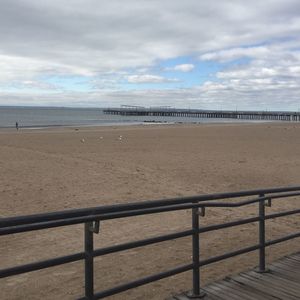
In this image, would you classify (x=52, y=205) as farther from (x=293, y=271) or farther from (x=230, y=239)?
(x=293, y=271)

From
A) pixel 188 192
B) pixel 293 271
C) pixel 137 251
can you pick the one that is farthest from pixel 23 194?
pixel 293 271

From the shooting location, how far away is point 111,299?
184 inches

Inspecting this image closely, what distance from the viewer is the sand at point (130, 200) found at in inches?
209

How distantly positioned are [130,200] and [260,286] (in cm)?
610

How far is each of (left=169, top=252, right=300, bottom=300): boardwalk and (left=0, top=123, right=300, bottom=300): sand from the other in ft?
2.09

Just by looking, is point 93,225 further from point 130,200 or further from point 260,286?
point 130,200

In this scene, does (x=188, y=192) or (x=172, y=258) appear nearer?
(x=172, y=258)

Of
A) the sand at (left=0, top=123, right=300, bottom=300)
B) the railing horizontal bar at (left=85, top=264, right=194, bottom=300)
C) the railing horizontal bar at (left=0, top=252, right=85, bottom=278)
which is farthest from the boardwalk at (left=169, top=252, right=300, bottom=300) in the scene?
the railing horizontal bar at (left=0, top=252, right=85, bottom=278)

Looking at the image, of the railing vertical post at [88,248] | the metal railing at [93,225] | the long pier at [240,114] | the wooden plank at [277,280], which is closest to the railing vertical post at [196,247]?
the metal railing at [93,225]

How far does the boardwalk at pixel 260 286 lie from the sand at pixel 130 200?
2.09 ft

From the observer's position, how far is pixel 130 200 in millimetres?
10203

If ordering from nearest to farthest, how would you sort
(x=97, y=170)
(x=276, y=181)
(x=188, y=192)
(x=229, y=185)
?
(x=188, y=192) < (x=229, y=185) < (x=276, y=181) < (x=97, y=170)

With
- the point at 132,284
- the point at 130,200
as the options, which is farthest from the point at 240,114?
the point at 132,284

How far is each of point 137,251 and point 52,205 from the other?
11.3 ft
